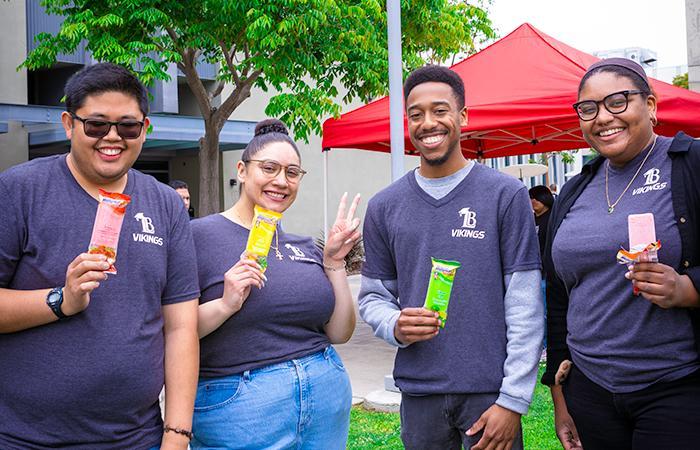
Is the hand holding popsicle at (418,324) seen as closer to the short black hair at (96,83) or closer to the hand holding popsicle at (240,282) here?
the hand holding popsicle at (240,282)

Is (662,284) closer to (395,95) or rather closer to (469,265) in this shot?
(469,265)

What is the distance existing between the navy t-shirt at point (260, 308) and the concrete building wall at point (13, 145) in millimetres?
16622

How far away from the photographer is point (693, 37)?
9984 millimetres

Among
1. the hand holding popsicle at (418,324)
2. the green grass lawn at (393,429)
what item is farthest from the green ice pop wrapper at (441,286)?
the green grass lawn at (393,429)

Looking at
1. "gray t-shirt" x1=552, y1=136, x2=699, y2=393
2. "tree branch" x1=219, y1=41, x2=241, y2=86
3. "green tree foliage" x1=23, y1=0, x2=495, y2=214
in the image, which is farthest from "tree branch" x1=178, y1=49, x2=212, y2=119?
"gray t-shirt" x1=552, y1=136, x2=699, y2=393

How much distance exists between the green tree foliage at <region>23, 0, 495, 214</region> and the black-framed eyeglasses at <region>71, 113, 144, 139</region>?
308 inches

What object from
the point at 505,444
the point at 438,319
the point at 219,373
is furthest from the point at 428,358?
the point at 219,373

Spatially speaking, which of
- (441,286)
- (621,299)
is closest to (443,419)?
(441,286)

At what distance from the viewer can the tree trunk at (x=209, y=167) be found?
39.3 feet

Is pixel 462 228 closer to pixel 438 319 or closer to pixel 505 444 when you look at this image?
pixel 438 319

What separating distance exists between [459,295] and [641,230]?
67 centimetres

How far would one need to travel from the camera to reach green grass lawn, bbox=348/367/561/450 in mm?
5117

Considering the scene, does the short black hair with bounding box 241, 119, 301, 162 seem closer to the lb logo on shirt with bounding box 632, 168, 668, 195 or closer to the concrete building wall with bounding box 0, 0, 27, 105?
the lb logo on shirt with bounding box 632, 168, 668, 195

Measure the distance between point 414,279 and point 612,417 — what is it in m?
0.85
